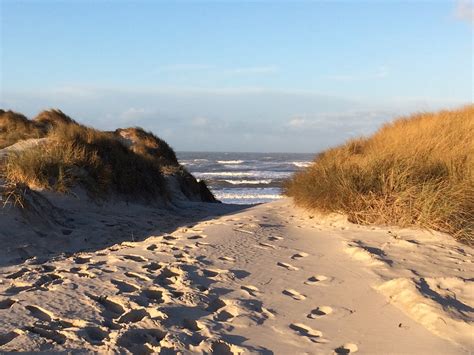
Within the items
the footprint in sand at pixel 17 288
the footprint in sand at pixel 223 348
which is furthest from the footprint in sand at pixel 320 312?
the footprint in sand at pixel 17 288

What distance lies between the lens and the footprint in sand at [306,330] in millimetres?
3389

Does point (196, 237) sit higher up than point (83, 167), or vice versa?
point (83, 167)

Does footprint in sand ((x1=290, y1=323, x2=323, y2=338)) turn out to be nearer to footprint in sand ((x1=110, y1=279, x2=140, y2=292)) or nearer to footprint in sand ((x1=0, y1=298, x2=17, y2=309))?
footprint in sand ((x1=110, y1=279, x2=140, y2=292))

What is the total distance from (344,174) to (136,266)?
408 cm

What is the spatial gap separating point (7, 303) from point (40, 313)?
39cm

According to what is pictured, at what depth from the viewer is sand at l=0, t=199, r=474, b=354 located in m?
3.23

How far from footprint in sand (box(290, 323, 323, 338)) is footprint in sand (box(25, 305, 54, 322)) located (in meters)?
1.76

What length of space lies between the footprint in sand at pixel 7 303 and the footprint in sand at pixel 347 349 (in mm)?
2455

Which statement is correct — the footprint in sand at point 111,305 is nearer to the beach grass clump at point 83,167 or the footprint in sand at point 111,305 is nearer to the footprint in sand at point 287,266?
the footprint in sand at point 287,266

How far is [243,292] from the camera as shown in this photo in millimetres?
4184

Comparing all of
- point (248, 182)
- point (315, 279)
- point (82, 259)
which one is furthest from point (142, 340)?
point (248, 182)

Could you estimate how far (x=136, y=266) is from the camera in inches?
190

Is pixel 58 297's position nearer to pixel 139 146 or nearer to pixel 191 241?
pixel 191 241

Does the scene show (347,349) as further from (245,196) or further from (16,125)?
(245,196)
